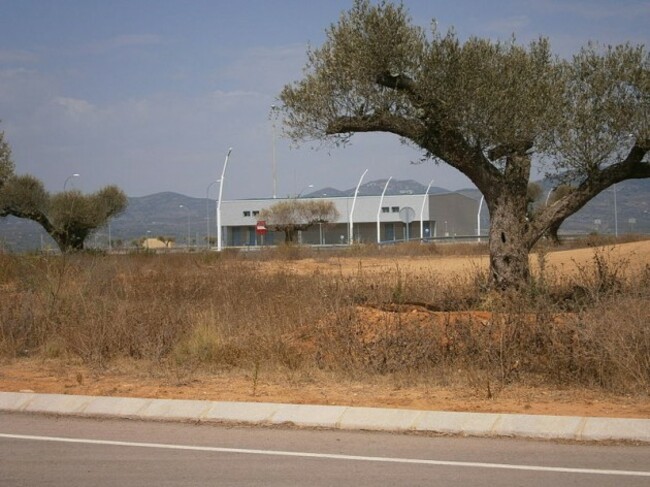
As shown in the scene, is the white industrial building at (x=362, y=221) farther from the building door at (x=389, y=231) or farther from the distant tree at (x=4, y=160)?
the distant tree at (x=4, y=160)

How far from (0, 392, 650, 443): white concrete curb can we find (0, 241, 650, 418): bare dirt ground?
653mm

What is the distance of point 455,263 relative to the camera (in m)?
32.2

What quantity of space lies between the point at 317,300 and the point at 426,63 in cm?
492

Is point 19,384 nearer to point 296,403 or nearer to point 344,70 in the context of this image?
point 296,403

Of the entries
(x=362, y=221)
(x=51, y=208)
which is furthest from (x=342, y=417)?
(x=362, y=221)

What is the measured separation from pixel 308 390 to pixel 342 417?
1924 millimetres

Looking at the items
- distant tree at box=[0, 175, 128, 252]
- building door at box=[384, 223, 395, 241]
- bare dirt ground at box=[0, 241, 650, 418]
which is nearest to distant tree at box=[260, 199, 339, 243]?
building door at box=[384, 223, 395, 241]

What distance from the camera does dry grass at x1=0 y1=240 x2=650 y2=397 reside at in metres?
11.4

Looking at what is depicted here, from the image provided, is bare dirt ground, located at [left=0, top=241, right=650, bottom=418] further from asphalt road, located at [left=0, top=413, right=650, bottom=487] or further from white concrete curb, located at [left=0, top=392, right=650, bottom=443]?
asphalt road, located at [left=0, top=413, right=650, bottom=487]

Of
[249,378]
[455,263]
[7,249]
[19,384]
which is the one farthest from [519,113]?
[455,263]

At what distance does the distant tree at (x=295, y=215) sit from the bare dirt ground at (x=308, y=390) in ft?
222

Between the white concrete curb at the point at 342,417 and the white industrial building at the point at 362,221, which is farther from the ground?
the white industrial building at the point at 362,221

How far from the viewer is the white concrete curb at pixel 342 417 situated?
885 centimetres

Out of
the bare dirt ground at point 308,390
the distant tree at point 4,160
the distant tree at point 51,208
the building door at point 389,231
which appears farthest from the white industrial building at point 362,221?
the bare dirt ground at point 308,390
